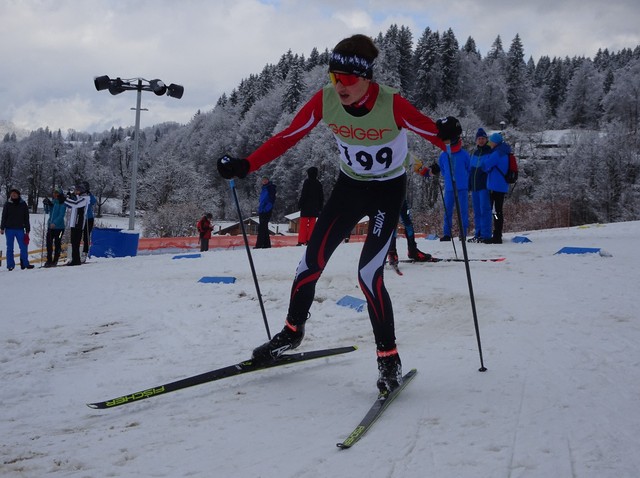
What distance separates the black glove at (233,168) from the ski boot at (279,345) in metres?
1.13

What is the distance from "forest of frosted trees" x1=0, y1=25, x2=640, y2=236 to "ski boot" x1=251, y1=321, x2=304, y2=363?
73.4 ft

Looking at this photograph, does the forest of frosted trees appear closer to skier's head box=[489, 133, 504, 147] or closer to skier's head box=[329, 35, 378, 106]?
skier's head box=[489, 133, 504, 147]

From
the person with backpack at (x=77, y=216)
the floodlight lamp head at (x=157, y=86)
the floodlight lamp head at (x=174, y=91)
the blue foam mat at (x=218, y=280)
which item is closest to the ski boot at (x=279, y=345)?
the blue foam mat at (x=218, y=280)

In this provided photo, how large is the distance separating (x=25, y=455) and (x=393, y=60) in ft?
215

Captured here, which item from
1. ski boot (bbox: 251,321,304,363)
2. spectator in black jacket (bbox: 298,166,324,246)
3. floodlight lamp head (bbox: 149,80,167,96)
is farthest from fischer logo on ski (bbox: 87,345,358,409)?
floodlight lamp head (bbox: 149,80,167,96)

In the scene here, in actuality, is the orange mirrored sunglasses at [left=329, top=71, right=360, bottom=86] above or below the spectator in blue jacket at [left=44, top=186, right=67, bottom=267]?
above

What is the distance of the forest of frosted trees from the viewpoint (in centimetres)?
3809

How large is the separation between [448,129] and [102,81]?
1494cm

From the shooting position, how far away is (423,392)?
2961 millimetres

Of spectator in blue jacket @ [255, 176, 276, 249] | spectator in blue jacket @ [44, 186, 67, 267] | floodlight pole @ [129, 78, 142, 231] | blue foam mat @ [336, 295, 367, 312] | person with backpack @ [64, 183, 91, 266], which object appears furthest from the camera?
floodlight pole @ [129, 78, 142, 231]

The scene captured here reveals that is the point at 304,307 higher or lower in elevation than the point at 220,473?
higher

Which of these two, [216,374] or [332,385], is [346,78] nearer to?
[332,385]

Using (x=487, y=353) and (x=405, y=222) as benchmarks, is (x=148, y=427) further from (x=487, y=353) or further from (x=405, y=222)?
(x=405, y=222)

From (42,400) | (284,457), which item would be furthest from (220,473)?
(42,400)
